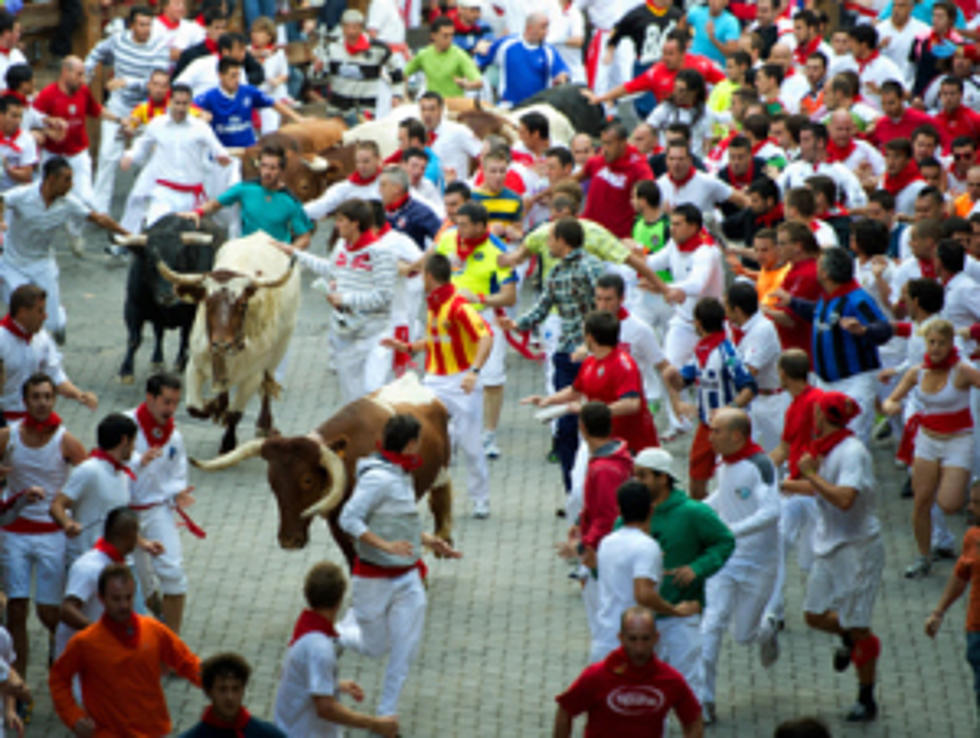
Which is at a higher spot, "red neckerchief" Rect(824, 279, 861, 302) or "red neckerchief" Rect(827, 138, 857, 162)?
"red neckerchief" Rect(824, 279, 861, 302)

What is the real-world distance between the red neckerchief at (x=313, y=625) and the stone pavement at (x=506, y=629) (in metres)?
1.75

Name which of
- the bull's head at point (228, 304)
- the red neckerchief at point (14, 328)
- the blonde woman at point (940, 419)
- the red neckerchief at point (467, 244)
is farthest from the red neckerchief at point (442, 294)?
the blonde woman at point (940, 419)

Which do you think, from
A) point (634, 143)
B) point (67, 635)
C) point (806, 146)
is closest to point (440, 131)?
point (634, 143)

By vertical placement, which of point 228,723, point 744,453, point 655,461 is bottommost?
point 744,453

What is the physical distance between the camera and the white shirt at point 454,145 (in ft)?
56.2

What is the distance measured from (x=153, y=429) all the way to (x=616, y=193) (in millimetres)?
6505

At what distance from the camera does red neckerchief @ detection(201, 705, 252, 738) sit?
6.53 meters

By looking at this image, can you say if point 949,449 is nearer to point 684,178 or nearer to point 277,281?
point 684,178

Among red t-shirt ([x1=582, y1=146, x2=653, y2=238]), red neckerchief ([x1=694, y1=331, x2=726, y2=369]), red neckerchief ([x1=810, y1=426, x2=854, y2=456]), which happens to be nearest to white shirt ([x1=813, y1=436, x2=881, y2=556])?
red neckerchief ([x1=810, y1=426, x2=854, y2=456])

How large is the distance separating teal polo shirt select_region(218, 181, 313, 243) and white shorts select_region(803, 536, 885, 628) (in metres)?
6.57

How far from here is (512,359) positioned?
15.8m

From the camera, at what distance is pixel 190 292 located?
13281 mm

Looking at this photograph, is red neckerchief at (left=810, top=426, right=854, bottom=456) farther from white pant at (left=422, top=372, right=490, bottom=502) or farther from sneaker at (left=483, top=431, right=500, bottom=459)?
sneaker at (left=483, top=431, right=500, bottom=459)

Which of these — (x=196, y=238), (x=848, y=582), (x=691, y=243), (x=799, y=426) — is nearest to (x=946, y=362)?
(x=799, y=426)
